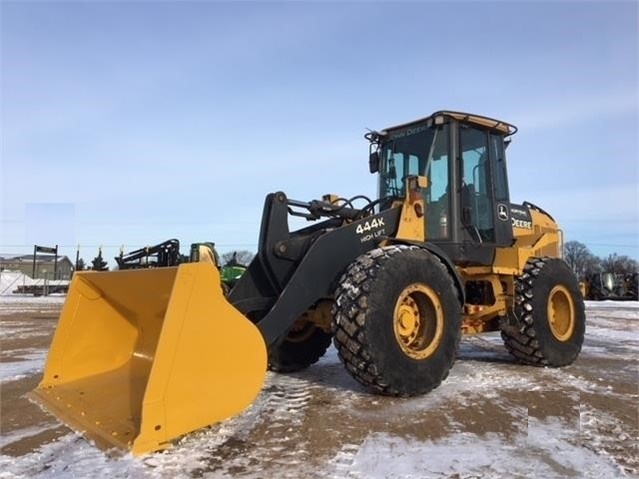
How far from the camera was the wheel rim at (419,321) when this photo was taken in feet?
16.6

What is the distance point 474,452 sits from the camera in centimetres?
360

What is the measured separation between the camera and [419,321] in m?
5.32

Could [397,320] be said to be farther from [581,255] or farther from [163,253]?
[581,255]

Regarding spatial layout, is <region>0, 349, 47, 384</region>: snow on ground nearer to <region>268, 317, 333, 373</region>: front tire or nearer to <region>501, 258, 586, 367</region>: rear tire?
<region>268, 317, 333, 373</region>: front tire

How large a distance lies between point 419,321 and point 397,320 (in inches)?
17.1

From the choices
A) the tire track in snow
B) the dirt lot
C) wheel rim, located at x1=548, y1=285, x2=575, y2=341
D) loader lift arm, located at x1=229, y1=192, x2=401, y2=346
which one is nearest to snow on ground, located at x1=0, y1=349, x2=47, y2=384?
the dirt lot

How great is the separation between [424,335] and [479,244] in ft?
6.19

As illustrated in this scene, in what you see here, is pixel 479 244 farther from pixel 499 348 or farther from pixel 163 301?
pixel 163 301

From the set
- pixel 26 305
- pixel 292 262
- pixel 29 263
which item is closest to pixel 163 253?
pixel 292 262

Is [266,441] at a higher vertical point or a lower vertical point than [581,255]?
lower

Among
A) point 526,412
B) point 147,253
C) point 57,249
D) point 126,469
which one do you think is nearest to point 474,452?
point 526,412

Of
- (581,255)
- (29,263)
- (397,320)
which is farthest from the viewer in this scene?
(581,255)

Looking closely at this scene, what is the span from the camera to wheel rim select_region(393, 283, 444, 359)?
16.6 feet

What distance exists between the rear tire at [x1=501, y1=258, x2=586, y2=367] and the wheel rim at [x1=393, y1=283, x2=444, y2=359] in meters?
1.86
